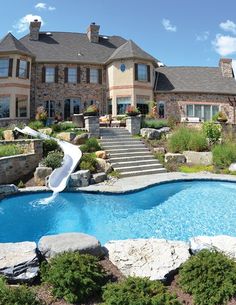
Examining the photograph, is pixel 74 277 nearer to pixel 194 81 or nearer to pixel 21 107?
pixel 21 107

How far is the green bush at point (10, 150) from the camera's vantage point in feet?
55.1

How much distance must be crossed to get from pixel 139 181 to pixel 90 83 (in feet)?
57.3

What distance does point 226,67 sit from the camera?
3591cm

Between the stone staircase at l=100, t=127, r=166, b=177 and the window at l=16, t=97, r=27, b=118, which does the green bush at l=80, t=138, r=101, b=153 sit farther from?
the window at l=16, t=97, r=27, b=118

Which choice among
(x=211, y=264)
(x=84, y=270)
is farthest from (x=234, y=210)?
(x=84, y=270)

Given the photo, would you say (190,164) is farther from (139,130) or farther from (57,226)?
(57,226)

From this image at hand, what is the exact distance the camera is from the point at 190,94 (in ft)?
106

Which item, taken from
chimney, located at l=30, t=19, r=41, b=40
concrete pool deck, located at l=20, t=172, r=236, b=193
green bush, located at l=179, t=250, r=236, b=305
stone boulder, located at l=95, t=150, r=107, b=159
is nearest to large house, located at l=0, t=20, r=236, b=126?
chimney, located at l=30, t=19, r=41, b=40

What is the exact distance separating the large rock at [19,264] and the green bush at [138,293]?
1362 mm

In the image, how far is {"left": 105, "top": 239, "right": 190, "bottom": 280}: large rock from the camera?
5.80m

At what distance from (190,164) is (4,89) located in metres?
17.0

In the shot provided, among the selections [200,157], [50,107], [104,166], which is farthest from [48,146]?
[50,107]

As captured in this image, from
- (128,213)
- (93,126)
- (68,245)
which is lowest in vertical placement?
(128,213)

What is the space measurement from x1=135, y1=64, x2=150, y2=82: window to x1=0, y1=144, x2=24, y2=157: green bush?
1584 centimetres
